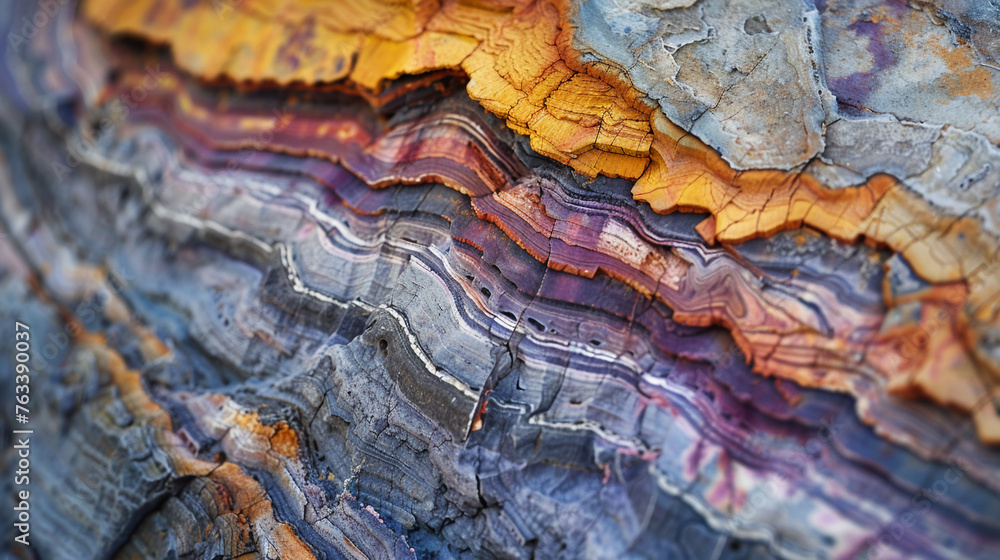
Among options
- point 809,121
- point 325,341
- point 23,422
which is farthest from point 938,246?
point 23,422

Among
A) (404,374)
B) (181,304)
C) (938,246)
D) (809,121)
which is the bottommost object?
(181,304)

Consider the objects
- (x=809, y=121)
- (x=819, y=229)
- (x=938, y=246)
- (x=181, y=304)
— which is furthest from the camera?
(x=181, y=304)

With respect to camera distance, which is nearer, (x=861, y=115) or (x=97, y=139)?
(x=861, y=115)

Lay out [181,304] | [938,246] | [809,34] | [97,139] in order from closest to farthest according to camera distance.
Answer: [938,246], [809,34], [181,304], [97,139]

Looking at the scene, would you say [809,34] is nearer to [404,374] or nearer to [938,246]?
[938,246]

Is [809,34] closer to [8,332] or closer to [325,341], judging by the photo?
[325,341]

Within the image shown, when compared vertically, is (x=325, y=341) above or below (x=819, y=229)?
below
